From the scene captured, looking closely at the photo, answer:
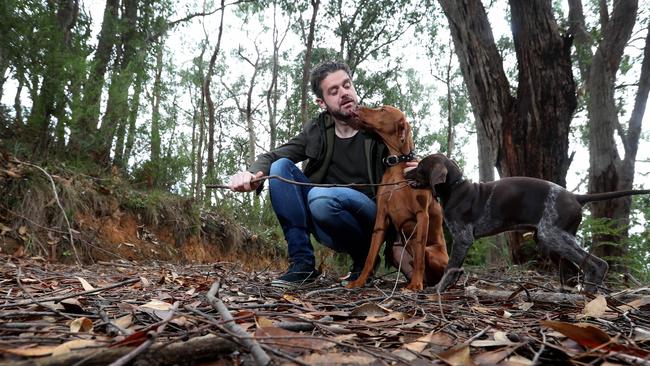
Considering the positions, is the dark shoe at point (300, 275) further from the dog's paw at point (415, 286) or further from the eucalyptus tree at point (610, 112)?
the eucalyptus tree at point (610, 112)

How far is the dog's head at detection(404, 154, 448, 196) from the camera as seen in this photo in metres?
3.06

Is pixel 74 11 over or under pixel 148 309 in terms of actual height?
over

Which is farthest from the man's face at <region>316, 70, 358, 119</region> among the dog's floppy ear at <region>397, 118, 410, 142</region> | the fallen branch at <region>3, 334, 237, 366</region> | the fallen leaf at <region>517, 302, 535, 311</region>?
the fallen branch at <region>3, 334, 237, 366</region>

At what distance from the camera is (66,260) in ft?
16.4

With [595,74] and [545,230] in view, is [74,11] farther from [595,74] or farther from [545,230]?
[595,74]

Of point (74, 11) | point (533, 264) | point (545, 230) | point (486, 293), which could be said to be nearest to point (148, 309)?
point (486, 293)

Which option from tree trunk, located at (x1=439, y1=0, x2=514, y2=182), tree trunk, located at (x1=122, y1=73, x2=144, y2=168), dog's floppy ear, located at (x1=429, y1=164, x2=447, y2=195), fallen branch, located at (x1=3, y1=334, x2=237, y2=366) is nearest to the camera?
fallen branch, located at (x1=3, y1=334, x2=237, y2=366)

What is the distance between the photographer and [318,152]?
3.83m

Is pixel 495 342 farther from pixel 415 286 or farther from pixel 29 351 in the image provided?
pixel 415 286

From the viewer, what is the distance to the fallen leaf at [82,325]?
1.40 metres

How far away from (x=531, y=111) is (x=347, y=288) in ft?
11.0

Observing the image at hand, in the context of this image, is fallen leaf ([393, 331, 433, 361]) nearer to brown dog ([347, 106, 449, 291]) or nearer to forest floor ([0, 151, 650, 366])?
forest floor ([0, 151, 650, 366])

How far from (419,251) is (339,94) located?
140 cm

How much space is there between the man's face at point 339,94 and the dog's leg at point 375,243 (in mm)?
845
